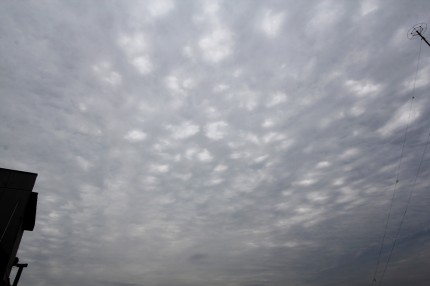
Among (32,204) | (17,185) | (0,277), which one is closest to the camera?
(0,277)

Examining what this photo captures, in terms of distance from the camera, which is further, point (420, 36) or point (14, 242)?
point (420, 36)

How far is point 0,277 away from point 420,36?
34379 mm

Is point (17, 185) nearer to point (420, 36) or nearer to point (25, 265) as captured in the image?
point (25, 265)

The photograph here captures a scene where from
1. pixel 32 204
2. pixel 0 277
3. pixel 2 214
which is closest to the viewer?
pixel 0 277

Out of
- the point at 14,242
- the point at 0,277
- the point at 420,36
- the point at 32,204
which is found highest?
the point at 420,36

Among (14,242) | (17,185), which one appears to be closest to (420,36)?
(17,185)

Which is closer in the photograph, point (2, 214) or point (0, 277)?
point (0, 277)

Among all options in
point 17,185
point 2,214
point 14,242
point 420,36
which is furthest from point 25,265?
point 420,36

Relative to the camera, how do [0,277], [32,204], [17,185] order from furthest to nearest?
1. [32,204]
2. [17,185]
3. [0,277]

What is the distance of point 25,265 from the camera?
60.0 ft

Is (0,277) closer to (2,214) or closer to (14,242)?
(14,242)

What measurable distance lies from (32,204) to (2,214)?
3.59 meters

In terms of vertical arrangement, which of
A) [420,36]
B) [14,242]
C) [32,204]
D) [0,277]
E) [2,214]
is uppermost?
[420,36]

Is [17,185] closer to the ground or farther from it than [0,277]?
farther from it
